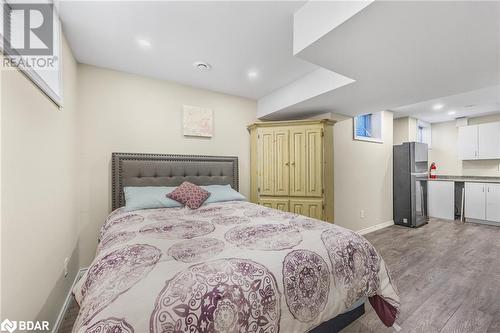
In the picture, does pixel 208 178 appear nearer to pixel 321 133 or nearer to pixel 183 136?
pixel 183 136

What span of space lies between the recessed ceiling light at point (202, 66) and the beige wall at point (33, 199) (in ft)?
3.91

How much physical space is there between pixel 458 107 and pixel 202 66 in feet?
16.2

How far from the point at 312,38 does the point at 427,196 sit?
511 cm

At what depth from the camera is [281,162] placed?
3129 mm

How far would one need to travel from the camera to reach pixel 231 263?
961mm

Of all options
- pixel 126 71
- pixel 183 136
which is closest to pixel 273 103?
pixel 183 136

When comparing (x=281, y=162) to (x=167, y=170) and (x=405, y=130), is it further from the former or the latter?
(x=405, y=130)

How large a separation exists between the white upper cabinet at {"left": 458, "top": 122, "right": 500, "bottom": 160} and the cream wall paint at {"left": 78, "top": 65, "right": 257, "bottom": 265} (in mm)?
5667

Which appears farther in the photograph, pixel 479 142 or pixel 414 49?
pixel 479 142

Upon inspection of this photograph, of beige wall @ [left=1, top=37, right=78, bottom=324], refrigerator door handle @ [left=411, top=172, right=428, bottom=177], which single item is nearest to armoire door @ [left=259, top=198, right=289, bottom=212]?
beige wall @ [left=1, top=37, right=78, bottom=324]

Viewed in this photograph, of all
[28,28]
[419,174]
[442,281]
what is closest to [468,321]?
[442,281]

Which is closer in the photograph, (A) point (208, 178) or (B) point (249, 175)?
(A) point (208, 178)

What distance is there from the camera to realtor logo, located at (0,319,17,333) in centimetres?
92

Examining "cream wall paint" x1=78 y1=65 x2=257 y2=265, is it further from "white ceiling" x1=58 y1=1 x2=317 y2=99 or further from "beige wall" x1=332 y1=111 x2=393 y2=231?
"beige wall" x1=332 y1=111 x2=393 y2=231
